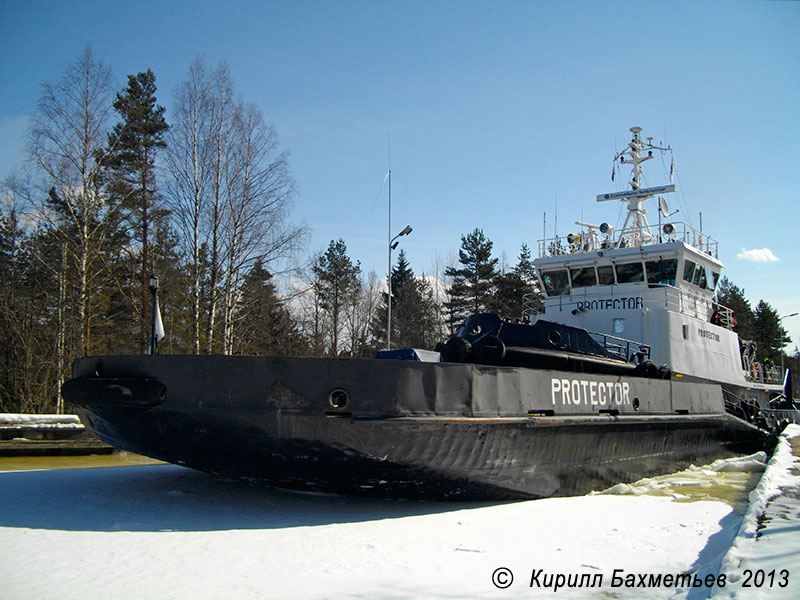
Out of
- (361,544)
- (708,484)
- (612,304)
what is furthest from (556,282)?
(361,544)

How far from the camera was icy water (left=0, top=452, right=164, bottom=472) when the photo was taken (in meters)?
7.75

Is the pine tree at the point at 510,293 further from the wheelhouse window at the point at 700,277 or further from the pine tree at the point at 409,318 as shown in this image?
the wheelhouse window at the point at 700,277

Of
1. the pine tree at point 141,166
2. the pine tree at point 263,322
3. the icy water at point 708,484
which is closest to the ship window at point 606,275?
the icy water at point 708,484

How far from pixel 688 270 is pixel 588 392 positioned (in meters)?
5.22

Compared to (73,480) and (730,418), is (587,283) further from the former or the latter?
(73,480)

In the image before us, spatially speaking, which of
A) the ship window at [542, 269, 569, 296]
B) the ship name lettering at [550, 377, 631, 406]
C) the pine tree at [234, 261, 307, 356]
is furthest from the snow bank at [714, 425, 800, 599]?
the pine tree at [234, 261, 307, 356]

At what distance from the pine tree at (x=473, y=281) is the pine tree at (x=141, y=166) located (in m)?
17.8

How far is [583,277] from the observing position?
10.6 metres

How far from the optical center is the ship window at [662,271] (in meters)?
10.2

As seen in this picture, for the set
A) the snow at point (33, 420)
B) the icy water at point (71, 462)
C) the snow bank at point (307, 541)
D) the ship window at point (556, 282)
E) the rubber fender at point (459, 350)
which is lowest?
the icy water at point (71, 462)

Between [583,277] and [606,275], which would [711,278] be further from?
[583,277]

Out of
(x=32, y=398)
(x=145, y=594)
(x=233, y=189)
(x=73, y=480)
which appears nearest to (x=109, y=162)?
(x=233, y=189)

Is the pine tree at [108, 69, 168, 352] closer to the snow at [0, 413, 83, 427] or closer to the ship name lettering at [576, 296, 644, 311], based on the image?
the snow at [0, 413, 83, 427]

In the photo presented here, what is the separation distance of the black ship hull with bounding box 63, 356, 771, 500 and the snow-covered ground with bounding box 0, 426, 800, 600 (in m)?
0.33
